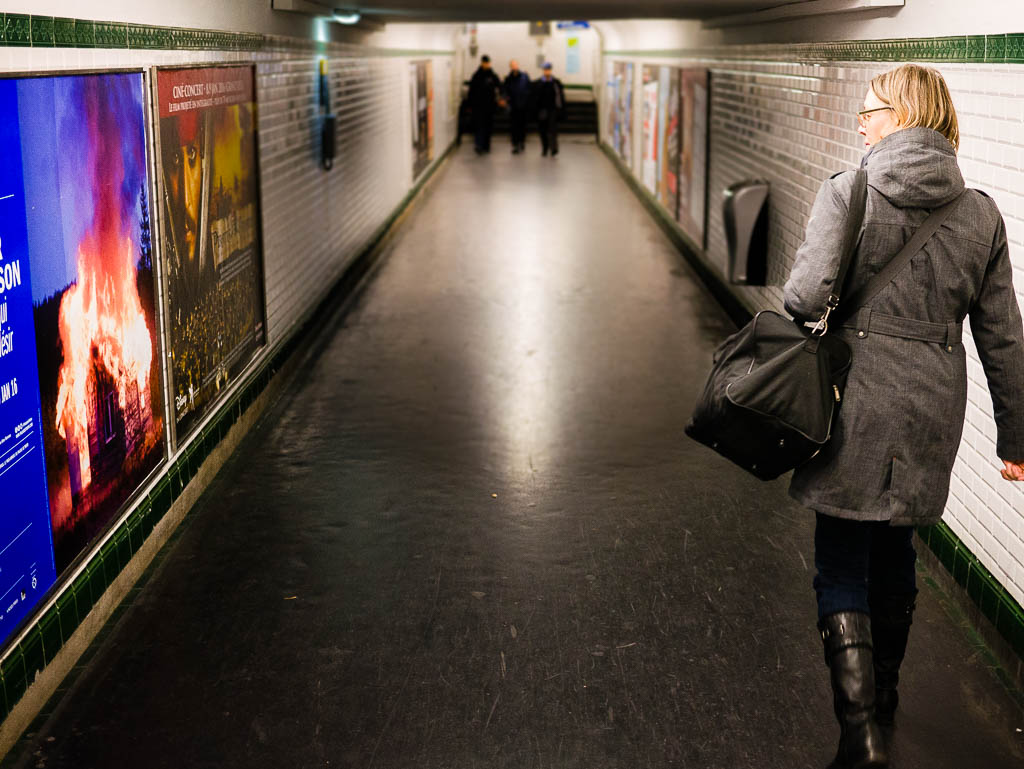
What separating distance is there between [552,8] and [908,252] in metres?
6.86

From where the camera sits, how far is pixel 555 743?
315 cm

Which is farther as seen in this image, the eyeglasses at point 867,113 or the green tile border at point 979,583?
the green tile border at point 979,583

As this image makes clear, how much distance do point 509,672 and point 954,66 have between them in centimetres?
257

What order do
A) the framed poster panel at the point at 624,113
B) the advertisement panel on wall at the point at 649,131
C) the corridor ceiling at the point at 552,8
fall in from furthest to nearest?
the framed poster panel at the point at 624,113
the advertisement panel on wall at the point at 649,131
the corridor ceiling at the point at 552,8

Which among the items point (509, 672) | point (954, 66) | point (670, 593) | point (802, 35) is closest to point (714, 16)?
point (802, 35)

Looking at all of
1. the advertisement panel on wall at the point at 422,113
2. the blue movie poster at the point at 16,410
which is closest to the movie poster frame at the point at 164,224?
the blue movie poster at the point at 16,410

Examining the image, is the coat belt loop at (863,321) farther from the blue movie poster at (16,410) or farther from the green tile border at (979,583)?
the blue movie poster at (16,410)

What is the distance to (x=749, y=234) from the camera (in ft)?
25.2

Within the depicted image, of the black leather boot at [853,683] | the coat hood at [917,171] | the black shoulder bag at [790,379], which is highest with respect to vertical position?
the coat hood at [917,171]

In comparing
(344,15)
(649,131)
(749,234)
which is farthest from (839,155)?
(649,131)

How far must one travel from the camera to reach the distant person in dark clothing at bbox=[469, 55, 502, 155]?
23391 millimetres

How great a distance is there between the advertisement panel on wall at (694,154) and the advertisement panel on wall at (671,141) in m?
0.34

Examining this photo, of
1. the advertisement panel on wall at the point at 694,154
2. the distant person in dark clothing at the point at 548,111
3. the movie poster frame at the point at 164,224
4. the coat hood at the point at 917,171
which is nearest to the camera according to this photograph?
the coat hood at the point at 917,171

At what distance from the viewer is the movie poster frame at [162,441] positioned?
3.24 m
